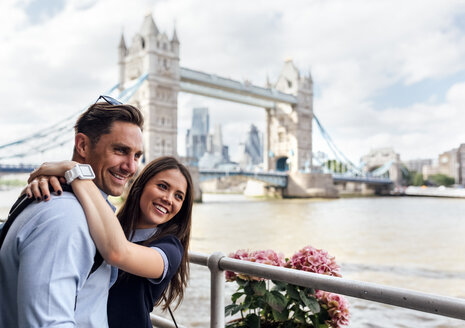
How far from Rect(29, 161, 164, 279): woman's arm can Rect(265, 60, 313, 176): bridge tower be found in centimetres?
4718

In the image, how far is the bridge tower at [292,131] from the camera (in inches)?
1923

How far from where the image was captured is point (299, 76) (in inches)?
2083

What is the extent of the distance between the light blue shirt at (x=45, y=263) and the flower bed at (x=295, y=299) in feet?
3.52

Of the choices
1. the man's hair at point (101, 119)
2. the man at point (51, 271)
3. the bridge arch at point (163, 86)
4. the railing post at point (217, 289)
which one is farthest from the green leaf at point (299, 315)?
the bridge arch at point (163, 86)

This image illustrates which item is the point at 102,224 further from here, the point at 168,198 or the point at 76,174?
the point at 168,198

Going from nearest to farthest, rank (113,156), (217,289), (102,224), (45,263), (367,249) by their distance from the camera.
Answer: (45,263)
(102,224)
(113,156)
(217,289)
(367,249)

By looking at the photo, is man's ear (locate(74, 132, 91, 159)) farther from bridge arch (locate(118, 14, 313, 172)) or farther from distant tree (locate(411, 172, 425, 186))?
distant tree (locate(411, 172, 425, 186))

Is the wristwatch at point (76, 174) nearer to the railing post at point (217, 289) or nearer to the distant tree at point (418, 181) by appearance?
the railing post at point (217, 289)

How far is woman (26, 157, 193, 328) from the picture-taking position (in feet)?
2.73

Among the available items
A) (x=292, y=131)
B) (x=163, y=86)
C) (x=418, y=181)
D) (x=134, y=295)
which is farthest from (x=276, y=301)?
(x=418, y=181)

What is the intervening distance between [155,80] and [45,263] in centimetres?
3613

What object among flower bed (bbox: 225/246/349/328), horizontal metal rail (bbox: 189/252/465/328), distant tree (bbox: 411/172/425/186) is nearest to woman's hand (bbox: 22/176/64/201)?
horizontal metal rail (bbox: 189/252/465/328)

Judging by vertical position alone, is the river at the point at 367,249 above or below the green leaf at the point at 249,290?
below

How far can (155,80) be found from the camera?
3569 centimetres
